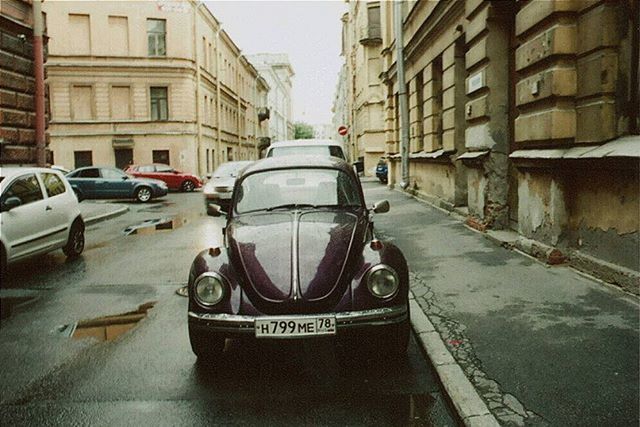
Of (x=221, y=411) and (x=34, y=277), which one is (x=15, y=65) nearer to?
(x=34, y=277)

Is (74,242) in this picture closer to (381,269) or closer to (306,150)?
(306,150)

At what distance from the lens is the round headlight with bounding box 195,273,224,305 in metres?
4.65

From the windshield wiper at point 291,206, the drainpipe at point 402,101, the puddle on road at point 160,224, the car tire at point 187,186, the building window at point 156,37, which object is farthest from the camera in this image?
the building window at point 156,37

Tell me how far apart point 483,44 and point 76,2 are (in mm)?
31497

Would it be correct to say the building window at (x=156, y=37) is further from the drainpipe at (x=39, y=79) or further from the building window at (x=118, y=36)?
the drainpipe at (x=39, y=79)

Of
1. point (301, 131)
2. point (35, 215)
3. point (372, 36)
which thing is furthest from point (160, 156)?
point (301, 131)

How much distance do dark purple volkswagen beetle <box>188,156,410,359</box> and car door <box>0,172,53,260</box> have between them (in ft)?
15.4

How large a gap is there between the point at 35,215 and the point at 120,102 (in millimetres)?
28858

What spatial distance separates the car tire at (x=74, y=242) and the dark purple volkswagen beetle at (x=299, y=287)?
6.08 m

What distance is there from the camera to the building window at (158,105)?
36.9 meters

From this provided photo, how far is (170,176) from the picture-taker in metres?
30.8

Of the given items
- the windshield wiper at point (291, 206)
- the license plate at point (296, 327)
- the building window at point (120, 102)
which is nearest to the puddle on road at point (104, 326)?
the windshield wiper at point (291, 206)

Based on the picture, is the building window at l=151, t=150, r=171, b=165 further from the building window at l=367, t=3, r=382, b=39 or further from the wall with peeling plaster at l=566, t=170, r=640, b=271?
the wall with peeling plaster at l=566, t=170, r=640, b=271

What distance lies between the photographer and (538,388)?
13.2 feet
